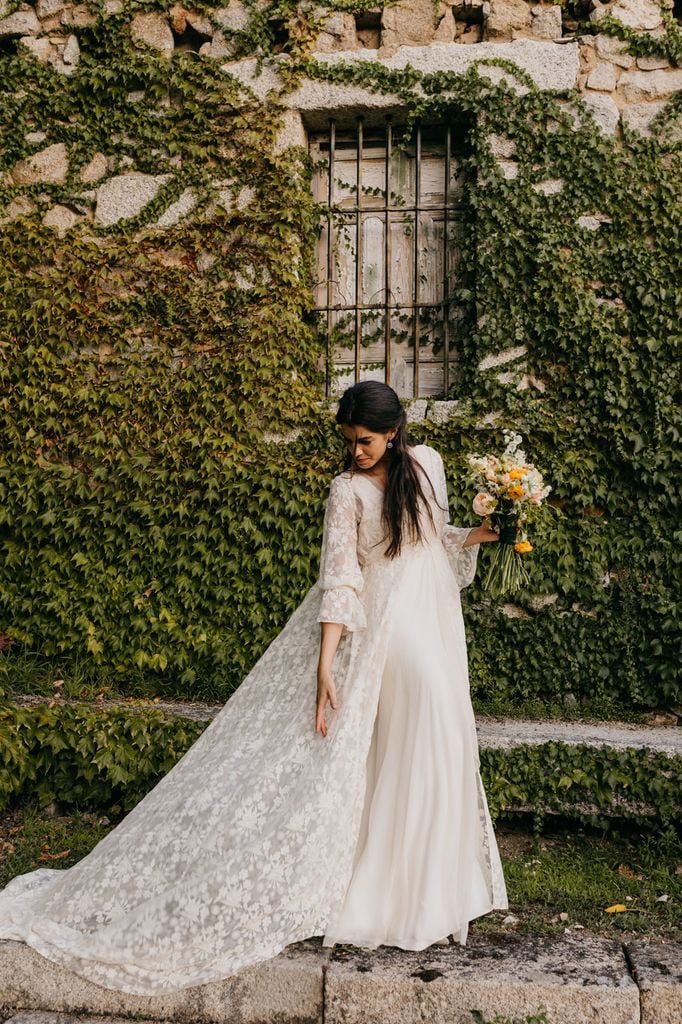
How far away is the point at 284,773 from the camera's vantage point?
2.82 meters

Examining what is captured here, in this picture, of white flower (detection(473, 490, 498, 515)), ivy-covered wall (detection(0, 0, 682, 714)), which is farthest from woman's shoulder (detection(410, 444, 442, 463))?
ivy-covered wall (detection(0, 0, 682, 714))

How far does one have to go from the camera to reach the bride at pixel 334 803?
262cm

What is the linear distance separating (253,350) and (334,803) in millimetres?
3385

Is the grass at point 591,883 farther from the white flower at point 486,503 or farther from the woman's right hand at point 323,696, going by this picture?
the white flower at point 486,503

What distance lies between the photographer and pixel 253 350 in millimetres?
5375

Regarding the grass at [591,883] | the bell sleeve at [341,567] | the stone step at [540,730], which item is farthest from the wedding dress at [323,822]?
the stone step at [540,730]

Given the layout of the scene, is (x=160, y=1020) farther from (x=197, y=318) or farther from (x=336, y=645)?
(x=197, y=318)

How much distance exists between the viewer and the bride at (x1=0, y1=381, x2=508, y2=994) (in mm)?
2617

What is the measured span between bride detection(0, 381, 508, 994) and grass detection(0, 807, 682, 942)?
39 centimetres

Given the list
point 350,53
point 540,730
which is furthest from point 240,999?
point 350,53

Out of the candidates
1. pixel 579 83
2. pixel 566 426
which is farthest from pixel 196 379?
pixel 579 83

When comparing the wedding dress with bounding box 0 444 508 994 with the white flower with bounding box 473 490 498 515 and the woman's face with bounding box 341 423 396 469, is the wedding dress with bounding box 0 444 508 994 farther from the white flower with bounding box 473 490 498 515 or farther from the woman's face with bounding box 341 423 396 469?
the white flower with bounding box 473 490 498 515

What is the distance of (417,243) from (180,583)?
2812mm

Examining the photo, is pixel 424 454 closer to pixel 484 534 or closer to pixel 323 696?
pixel 484 534
